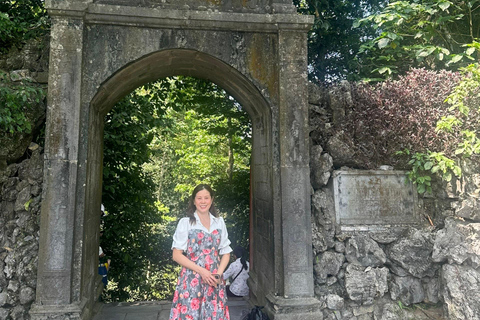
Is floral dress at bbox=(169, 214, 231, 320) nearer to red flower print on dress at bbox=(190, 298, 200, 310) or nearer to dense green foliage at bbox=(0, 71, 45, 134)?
red flower print on dress at bbox=(190, 298, 200, 310)

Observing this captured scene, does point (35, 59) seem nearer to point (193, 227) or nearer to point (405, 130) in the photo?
point (193, 227)

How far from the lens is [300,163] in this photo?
3611 mm

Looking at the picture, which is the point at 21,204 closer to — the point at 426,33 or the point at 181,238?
the point at 181,238

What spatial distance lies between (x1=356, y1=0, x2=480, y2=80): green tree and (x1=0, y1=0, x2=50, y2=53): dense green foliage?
486 centimetres

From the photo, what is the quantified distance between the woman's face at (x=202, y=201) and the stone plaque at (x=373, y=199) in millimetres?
1949

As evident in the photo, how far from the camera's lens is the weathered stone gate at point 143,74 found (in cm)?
323

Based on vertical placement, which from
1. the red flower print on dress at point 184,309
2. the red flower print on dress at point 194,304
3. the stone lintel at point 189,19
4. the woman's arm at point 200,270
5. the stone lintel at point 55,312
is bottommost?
the stone lintel at point 55,312

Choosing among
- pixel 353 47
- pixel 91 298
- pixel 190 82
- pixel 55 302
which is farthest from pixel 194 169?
pixel 55 302

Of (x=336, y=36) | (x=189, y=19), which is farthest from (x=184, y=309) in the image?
(x=336, y=36)

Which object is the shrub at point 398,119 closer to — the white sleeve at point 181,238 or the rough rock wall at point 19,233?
the white sleeve at point 181,238

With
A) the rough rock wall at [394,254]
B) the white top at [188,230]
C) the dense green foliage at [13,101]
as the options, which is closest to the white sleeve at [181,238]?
the white top at [188,230]

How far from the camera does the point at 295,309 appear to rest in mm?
3383

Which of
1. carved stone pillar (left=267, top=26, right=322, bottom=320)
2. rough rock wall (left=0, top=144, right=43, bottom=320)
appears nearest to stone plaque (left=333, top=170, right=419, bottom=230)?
carved stone pillar (left=267, top=26, right=322, bottom=320)

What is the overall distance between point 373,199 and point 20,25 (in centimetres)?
526
